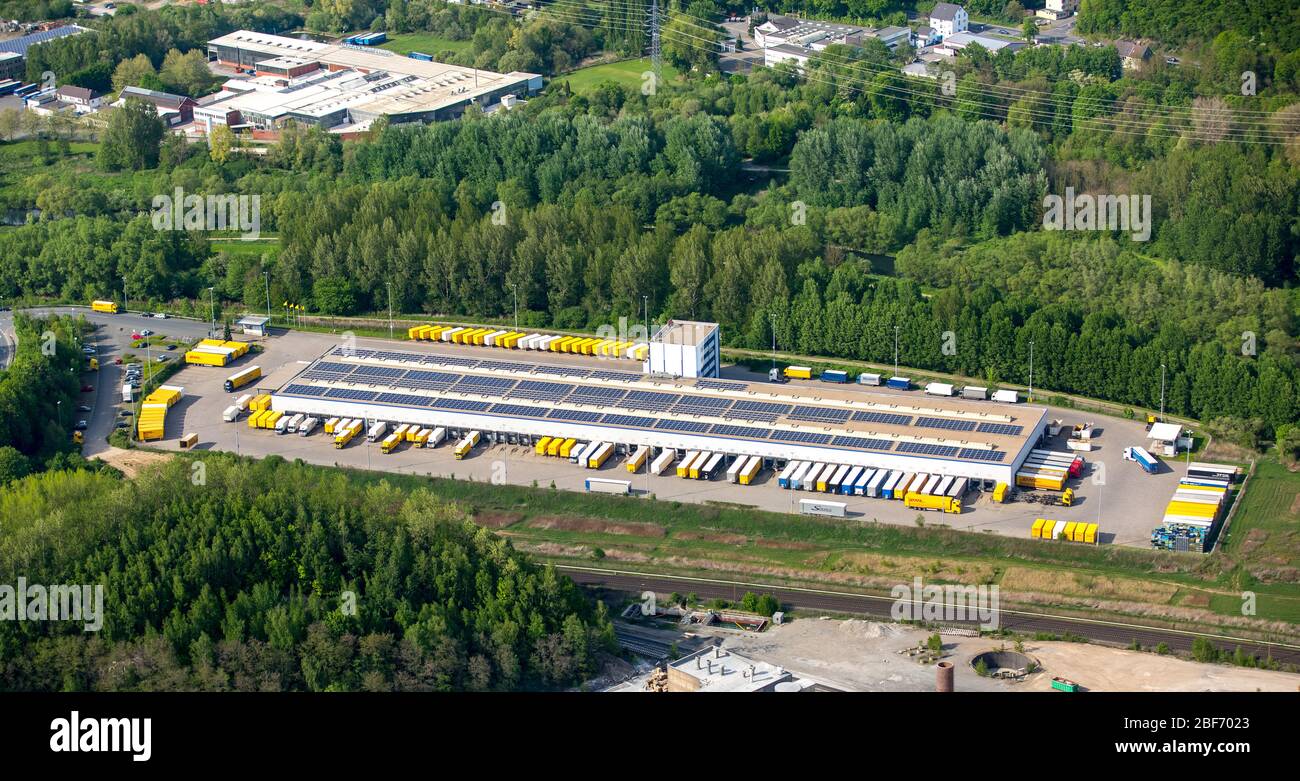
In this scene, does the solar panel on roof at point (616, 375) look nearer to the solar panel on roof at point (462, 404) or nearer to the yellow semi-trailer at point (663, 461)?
the solar panel on roof at point (462, 404)

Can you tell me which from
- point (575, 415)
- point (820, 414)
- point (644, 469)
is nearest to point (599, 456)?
point (644, 469)

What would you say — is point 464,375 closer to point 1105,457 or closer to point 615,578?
point 615,578

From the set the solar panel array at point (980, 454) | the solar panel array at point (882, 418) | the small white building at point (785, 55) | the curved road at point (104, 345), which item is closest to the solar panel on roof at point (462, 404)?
the curved road at point (104, 345)

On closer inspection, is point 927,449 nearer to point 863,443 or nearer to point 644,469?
point 863,443

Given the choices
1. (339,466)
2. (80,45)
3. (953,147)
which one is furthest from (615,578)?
(80,45)

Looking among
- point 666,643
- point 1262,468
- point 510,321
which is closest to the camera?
point 666,643

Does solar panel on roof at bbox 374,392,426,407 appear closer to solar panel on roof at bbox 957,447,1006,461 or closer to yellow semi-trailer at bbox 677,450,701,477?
yellow semi-trailer at bbox 677,450,701,477
